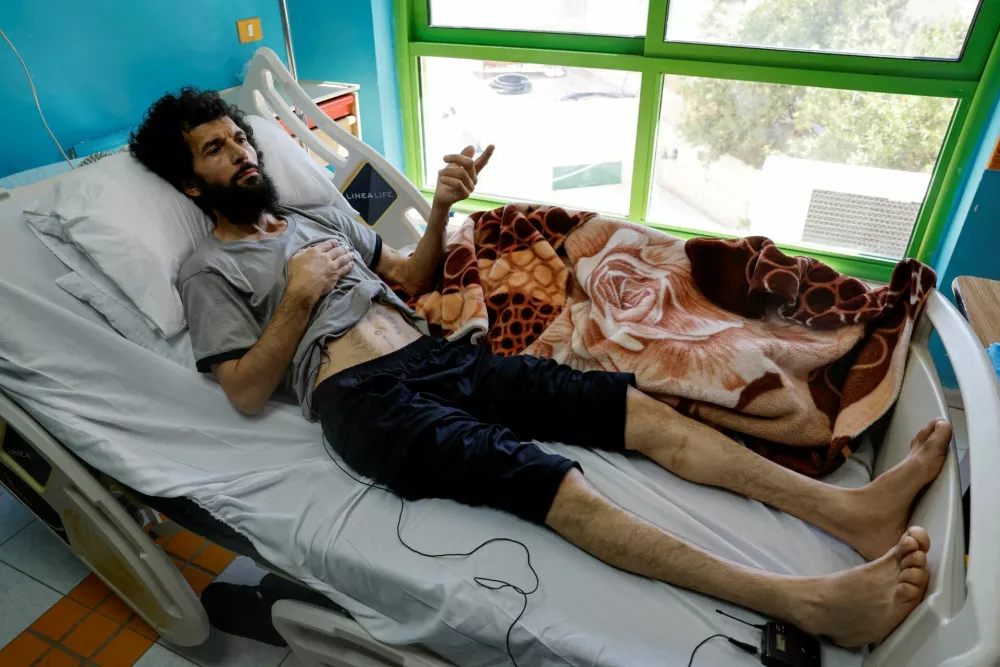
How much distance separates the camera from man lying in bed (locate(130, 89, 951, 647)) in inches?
40.4

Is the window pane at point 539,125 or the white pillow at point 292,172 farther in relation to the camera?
the window pane at point 539,125

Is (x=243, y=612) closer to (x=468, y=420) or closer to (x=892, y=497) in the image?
(x=468, y=420)

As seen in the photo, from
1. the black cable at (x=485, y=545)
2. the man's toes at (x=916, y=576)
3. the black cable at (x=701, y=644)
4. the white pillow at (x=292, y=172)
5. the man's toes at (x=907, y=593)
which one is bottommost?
the black cable at (x=485, y=545)

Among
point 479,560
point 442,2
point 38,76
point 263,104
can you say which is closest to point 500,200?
point 442,2

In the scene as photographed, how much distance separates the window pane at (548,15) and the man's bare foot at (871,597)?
84.8 inches

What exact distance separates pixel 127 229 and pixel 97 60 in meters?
0.91

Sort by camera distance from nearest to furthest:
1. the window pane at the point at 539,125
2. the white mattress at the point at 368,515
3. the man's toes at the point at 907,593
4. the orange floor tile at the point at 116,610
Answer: the man's toes at the point at 907,593 → the white mattress at the point at 368,515 → the orange floor tile at the point at 116,610 → the window pane at the point at 539,125

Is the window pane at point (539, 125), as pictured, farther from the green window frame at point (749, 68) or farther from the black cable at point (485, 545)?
the black cable at point (485, 545)

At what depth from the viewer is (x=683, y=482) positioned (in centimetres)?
125

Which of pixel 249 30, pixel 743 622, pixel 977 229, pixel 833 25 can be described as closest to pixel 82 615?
pixel 743 622

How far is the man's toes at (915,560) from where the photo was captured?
0.91m

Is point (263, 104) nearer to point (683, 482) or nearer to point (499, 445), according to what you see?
point (499, 445)

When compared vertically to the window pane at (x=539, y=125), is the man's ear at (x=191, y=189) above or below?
above

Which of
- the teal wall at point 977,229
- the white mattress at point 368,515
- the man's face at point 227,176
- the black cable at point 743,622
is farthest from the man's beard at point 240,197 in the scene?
Result: the teal wall at point 977,229
